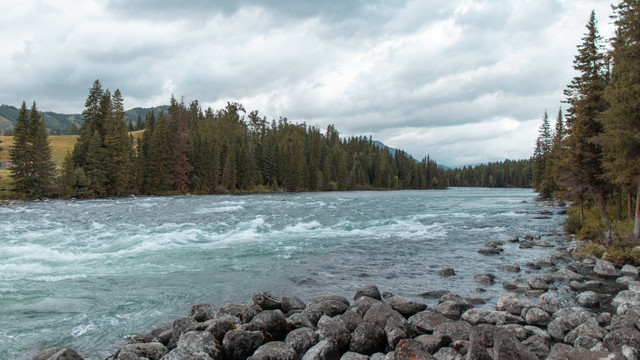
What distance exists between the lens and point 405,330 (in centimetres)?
841

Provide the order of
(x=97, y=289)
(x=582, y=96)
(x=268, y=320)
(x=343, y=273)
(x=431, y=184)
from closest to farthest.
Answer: (x=268, y=320)
(x=97, y=289)
(x=343, y=273)
(x=582, y=96)
(x=431, y=184)

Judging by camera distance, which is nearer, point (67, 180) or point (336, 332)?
point (336, 332)

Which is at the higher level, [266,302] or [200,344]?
[200,344]

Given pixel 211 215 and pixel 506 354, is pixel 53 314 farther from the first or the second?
pixel 211 215

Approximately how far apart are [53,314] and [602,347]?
13.3 m

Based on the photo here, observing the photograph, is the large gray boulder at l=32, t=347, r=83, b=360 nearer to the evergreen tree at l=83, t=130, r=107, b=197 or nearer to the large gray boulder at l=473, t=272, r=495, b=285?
the large gray boulder at l=473, t=272, r=495, b=285

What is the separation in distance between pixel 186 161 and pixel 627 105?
75.1 meters

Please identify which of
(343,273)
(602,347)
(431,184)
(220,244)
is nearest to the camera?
(602,347)

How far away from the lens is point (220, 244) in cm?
2031

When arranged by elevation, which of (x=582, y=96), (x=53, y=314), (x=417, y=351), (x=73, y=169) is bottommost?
(x=53, y=314)

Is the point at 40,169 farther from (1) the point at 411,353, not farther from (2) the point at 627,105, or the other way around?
(2) the point at 627,105

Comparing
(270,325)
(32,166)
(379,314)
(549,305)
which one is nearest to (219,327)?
(270,325)

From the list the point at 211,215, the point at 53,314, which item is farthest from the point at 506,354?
the point at 211,215

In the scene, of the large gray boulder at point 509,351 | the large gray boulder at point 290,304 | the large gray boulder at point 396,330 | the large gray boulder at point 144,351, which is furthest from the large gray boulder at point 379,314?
the large gray boulder at point 144,351
